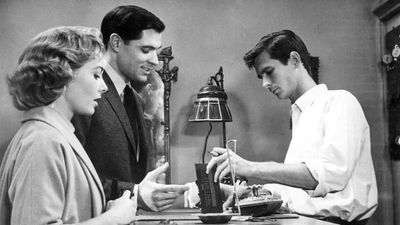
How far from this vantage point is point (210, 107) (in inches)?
148

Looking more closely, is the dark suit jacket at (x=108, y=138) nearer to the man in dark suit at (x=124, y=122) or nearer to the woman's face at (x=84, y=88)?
the man in dark suit at (x=124, y=122)

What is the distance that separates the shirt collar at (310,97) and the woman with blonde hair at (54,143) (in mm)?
1682

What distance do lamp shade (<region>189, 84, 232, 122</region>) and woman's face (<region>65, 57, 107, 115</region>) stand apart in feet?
6.83

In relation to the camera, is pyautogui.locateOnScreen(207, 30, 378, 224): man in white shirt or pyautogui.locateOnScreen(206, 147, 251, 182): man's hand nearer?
pyautogui.locateOnScreen(206, 147, 251, 182): man's hand

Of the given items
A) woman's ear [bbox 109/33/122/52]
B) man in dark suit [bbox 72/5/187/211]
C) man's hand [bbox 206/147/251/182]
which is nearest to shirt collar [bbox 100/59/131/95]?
man in dark suit [bbox 72/5/187/211]

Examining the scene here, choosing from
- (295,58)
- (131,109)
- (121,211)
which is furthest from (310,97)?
(121,211)

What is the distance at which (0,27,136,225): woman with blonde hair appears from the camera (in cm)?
134

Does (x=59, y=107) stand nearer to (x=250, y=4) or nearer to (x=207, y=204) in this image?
(x=207, y=204)

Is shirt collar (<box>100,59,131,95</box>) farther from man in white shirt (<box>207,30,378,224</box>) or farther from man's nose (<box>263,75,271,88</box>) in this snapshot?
man's nose (<box>263,75,271,88</box>)

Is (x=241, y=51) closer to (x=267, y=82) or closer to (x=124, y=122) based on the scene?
(x=267, y=82)

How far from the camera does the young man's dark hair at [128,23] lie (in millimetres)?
2908

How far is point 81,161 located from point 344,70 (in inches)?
123

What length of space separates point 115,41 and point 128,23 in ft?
0.47

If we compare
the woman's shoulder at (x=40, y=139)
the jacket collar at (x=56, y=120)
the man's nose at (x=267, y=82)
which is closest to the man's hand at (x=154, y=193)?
the jacket collar at (x=56, y=120)
